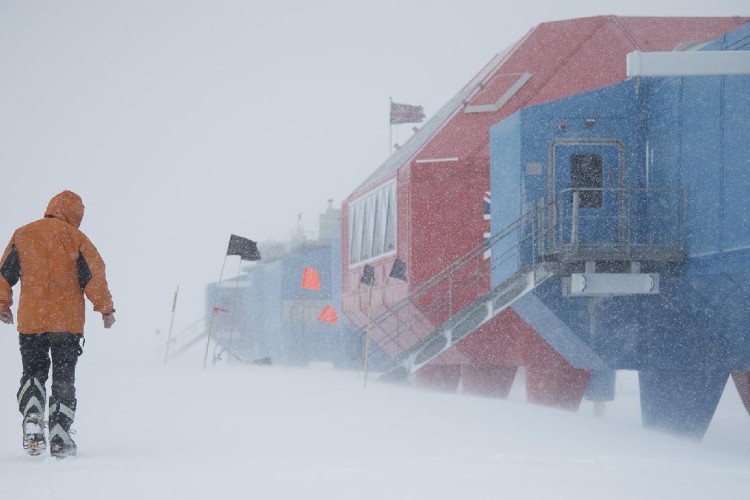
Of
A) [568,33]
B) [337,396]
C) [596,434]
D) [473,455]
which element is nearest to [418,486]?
[473,455]

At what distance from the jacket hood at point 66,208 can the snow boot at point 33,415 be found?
1287 millimetres

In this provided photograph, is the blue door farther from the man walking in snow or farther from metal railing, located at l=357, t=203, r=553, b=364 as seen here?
the man walking in snow

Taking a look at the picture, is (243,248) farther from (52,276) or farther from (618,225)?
(52,276)

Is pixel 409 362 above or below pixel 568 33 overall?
below

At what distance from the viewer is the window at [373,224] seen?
83.9 feet

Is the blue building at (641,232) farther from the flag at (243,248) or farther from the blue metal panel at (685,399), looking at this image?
the flag at (243,248)

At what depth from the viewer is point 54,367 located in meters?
8.74

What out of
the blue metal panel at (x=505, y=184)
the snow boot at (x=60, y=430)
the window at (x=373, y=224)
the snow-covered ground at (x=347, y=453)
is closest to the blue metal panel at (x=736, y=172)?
the snow-covered ground at (x=347, y=453)

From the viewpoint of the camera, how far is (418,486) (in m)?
7.36

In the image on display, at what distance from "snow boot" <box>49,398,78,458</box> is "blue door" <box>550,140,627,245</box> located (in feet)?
30.2

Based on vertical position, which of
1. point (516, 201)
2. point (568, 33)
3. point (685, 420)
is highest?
point (568, 33)

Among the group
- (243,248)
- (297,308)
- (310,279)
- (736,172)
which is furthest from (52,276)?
(297,308)

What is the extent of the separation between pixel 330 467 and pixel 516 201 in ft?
31.6

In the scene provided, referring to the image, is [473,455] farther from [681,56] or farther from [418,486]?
[681,56]
